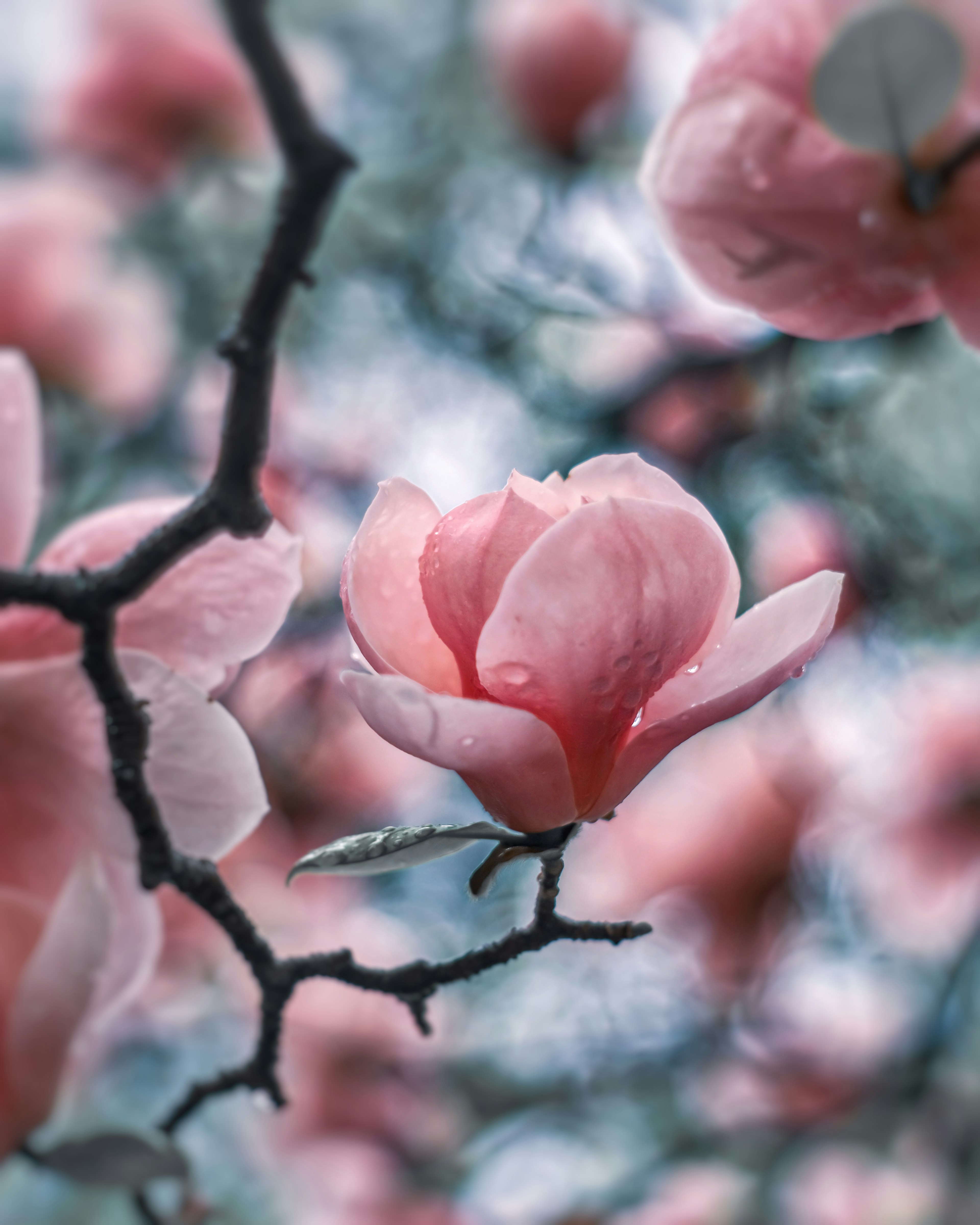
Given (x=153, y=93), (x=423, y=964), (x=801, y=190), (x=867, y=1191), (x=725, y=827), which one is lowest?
(x=867, y=1191)

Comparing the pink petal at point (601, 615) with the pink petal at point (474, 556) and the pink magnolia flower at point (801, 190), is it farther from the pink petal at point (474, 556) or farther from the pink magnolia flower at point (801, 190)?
the pink magnolia flower at point (801, 190)

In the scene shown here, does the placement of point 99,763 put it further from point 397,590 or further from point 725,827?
point 725,827

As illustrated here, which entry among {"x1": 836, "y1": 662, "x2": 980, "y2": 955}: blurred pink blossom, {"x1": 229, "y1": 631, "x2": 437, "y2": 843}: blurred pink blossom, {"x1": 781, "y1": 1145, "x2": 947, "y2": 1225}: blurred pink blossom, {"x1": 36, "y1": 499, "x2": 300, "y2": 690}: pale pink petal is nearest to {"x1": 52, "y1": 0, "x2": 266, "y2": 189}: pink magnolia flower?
{"x1": 229, "y1": 631, "x2": 437, "y2": 843}: blurred pink blossom

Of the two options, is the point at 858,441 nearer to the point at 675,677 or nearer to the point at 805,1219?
the point at 675,677

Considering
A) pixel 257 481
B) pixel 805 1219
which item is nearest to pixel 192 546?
pixel 257 481

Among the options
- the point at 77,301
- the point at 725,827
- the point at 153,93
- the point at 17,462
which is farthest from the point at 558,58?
the point at 725,827

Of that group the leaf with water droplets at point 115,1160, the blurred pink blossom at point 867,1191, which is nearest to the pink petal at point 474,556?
the leaf with water droplets at point 115,1160
